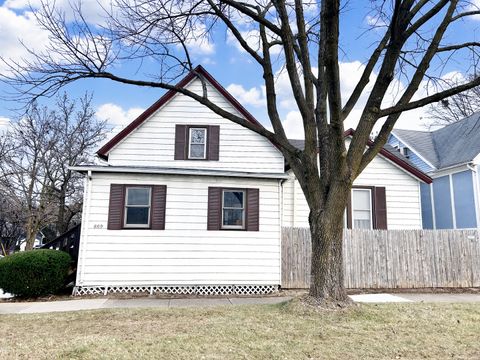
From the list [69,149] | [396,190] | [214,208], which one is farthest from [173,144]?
[69,149]

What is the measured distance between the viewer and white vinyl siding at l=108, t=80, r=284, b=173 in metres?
10.9

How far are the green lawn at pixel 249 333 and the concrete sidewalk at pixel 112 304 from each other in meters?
0.87

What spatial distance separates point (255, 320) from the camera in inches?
238

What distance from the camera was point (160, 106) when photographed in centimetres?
1118

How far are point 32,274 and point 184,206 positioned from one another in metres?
4.34

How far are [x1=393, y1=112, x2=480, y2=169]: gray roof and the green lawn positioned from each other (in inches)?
401

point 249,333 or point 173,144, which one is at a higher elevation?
point 173,144

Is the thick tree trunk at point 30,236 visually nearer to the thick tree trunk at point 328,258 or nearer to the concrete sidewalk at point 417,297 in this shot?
the concrete sidewalk at point 417,297

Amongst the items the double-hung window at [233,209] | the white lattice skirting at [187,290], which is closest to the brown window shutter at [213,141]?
the double-hung window at [233,209]

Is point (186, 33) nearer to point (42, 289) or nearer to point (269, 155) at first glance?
point (269, 155)

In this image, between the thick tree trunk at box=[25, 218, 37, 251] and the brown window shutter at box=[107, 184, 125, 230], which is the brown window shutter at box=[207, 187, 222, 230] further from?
the thick tree trunk at box=[25, 218, 37, 251]

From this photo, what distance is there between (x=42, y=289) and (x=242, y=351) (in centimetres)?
721

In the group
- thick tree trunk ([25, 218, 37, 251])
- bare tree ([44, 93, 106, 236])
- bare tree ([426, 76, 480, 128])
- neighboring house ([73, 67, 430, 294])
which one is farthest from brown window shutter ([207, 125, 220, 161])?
bare tree ([426, 76, 480, 128])

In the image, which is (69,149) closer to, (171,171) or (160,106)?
(160,106)
